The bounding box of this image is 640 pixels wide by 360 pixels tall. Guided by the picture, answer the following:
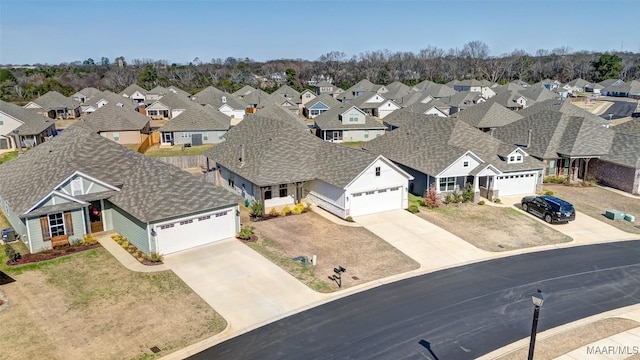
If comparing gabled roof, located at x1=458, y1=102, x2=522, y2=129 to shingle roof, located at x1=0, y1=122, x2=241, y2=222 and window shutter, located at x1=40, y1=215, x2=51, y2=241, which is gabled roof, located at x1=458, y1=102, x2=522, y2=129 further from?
window shutter, located at x1=40, y1=215, x2=51, y2=241

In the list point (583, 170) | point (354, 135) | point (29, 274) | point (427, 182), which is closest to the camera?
point (29, 274)

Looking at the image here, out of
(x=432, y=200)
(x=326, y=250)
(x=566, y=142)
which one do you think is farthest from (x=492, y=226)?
(x=566, y=142)

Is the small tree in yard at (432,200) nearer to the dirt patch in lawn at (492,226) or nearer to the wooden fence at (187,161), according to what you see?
the dirt patch in lawn at (492,226)

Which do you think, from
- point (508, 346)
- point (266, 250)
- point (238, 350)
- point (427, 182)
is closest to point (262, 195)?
point (266, 250)

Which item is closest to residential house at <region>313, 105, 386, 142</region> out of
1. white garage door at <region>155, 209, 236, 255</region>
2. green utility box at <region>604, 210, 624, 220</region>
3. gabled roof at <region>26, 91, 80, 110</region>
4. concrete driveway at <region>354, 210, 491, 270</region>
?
concrete driveway at <region>354, 210, 491, 270</region>

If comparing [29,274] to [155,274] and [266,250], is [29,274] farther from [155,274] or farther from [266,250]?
[266,250]

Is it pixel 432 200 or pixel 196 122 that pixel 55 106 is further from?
pixel 432 200

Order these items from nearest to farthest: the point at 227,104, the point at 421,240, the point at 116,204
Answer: the point at 116,204
the point at 421,240
the point at 227,104
